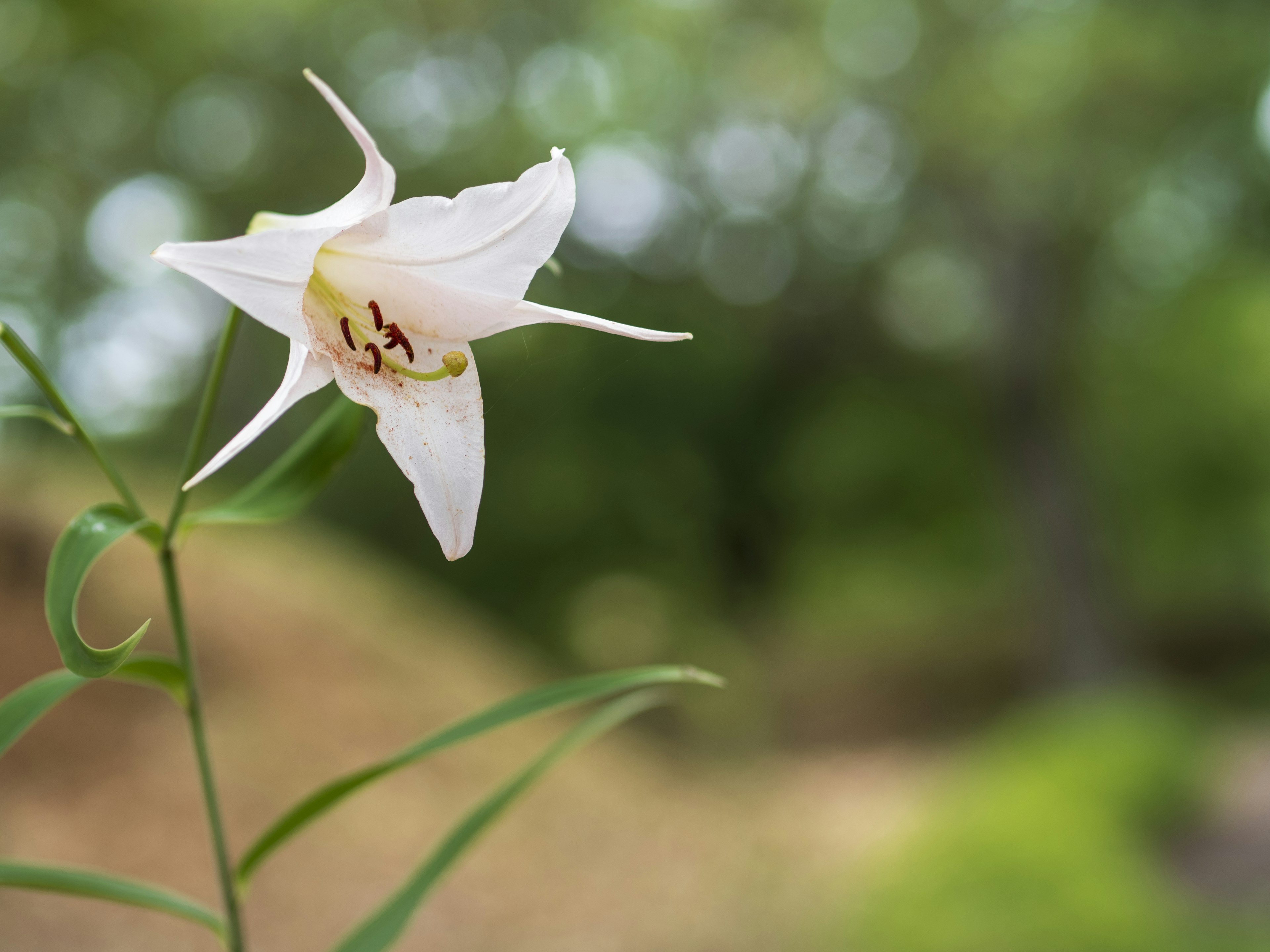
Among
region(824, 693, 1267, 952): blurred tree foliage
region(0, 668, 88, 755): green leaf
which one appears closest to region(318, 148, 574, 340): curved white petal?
region(0, 668, 88, 755): green leaf

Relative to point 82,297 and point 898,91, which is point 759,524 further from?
point 82,297

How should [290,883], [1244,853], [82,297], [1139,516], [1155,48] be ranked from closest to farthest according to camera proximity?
[290,883] < [1244,853] < [1155,48] < [82,297] < [1139,516]

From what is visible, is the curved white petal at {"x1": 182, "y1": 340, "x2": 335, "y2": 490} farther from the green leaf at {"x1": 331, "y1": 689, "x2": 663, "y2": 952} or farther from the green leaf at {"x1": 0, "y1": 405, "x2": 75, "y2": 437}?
the green leaf at {"x1": 331, "y1": 689, "x2": 663, "y2": 952}

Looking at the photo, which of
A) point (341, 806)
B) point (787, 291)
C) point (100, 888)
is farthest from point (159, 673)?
point (787, 291)

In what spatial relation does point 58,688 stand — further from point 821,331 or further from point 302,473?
point 821,331

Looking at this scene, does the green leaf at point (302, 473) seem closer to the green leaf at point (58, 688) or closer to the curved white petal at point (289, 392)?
the green leaf at point (58, 688)

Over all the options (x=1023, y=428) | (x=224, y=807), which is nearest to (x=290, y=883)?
(x=224, y=807)

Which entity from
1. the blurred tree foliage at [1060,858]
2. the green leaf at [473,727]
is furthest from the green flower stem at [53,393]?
the blurred tree foliage at [1060,858]

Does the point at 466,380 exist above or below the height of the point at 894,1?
below
